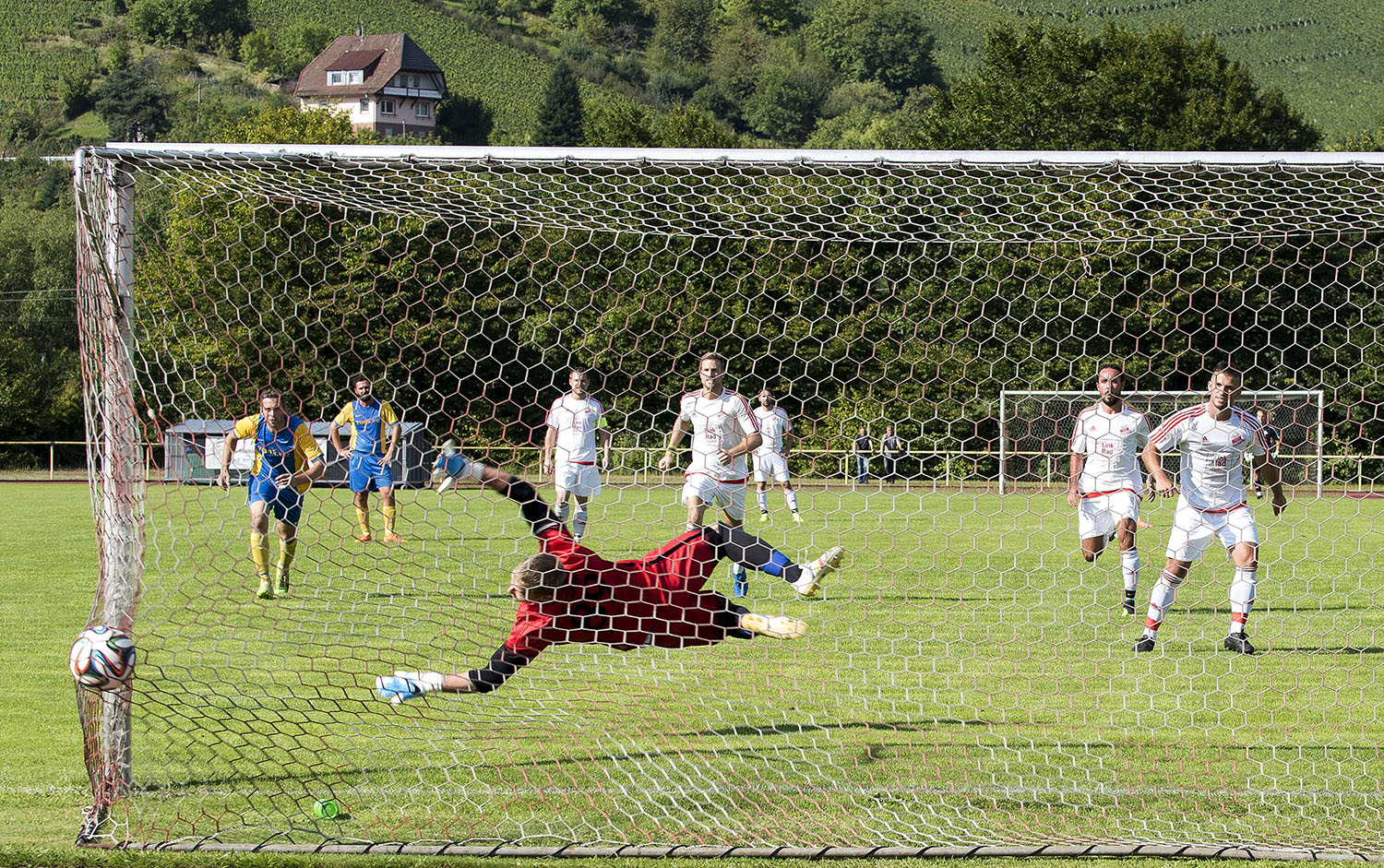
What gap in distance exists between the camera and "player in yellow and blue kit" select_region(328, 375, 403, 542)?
35.8 ft

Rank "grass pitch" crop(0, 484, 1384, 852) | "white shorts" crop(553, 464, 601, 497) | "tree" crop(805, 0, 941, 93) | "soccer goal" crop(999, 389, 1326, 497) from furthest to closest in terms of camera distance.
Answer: "tree" crop(805, 0, 941, 93), "soccer goal" crop(999, 389, 1326, 497), "white shorts" crop(553, 464, 601, 497), "grass pitch" crop(0, 484, 1384, 852)

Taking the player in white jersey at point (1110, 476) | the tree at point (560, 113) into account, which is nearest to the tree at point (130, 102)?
the tree at point (560, 113)

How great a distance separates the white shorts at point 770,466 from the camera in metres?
15.1

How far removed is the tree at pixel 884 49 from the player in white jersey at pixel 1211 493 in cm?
11619

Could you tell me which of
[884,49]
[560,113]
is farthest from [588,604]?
Answer: [884,49]

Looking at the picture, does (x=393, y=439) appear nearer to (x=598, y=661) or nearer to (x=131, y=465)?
(x=598, y=661)

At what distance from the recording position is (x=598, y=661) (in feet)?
21.5

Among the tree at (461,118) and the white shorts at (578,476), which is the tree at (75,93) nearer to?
the tree at (461,118)

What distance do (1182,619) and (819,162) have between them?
4.67 meters

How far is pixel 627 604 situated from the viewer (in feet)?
16.5

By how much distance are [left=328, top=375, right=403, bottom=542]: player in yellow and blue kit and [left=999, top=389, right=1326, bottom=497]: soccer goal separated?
19.3 feet

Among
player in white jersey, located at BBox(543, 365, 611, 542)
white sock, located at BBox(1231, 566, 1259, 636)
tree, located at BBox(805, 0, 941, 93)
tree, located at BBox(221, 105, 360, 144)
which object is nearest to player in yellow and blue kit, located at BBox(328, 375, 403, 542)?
player in white jersey, located at BBox(543, 365, 611, 542)

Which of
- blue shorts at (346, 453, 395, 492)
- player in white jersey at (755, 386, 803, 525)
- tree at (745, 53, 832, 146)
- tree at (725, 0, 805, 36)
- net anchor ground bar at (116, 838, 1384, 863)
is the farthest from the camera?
tree at (725, 0, 805, 36)

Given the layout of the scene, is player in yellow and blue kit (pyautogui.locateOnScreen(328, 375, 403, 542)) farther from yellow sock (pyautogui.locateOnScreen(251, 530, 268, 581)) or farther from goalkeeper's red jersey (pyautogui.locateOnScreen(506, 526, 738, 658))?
goalkeeper's red jersey (pyautogui.locateOnScreen(506, 526, 738, 658))
